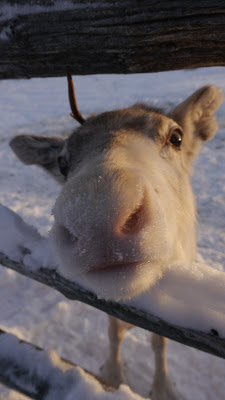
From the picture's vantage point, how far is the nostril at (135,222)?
1151 millimetres

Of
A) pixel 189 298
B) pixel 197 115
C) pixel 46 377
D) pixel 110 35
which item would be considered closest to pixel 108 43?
pixel 110 35

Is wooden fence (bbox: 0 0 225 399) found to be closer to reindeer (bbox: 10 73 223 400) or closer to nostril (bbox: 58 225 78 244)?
reindeer (bbox: 10 73 223 400)

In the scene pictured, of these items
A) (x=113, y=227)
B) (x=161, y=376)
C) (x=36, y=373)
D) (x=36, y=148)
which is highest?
(x=113, y=227)

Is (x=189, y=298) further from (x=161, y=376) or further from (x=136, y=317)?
(x=161, y=376)

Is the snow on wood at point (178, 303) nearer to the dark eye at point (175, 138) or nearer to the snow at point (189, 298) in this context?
the snow at point (189, 298)

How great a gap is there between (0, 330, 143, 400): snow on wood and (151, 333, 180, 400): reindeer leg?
1.21 meters

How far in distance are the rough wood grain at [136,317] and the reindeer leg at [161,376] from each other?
1899mm

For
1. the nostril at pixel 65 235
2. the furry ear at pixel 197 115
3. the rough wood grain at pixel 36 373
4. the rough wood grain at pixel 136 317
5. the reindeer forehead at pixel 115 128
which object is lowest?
the rough wood grain at pixel 36 373

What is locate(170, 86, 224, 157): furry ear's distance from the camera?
9.95 ft

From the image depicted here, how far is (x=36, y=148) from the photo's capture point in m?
3.31

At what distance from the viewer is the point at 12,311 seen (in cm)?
415

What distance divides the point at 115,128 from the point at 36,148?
138 centimetres

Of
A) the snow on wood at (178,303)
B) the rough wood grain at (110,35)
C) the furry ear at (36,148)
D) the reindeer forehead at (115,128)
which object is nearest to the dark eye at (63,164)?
the reindeer forehead at (115,128)

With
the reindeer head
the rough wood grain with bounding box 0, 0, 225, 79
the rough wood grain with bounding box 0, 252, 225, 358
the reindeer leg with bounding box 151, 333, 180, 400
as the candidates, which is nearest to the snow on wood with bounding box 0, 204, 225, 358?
the rough wood grain with bounding box 0, 252, 225, 358
